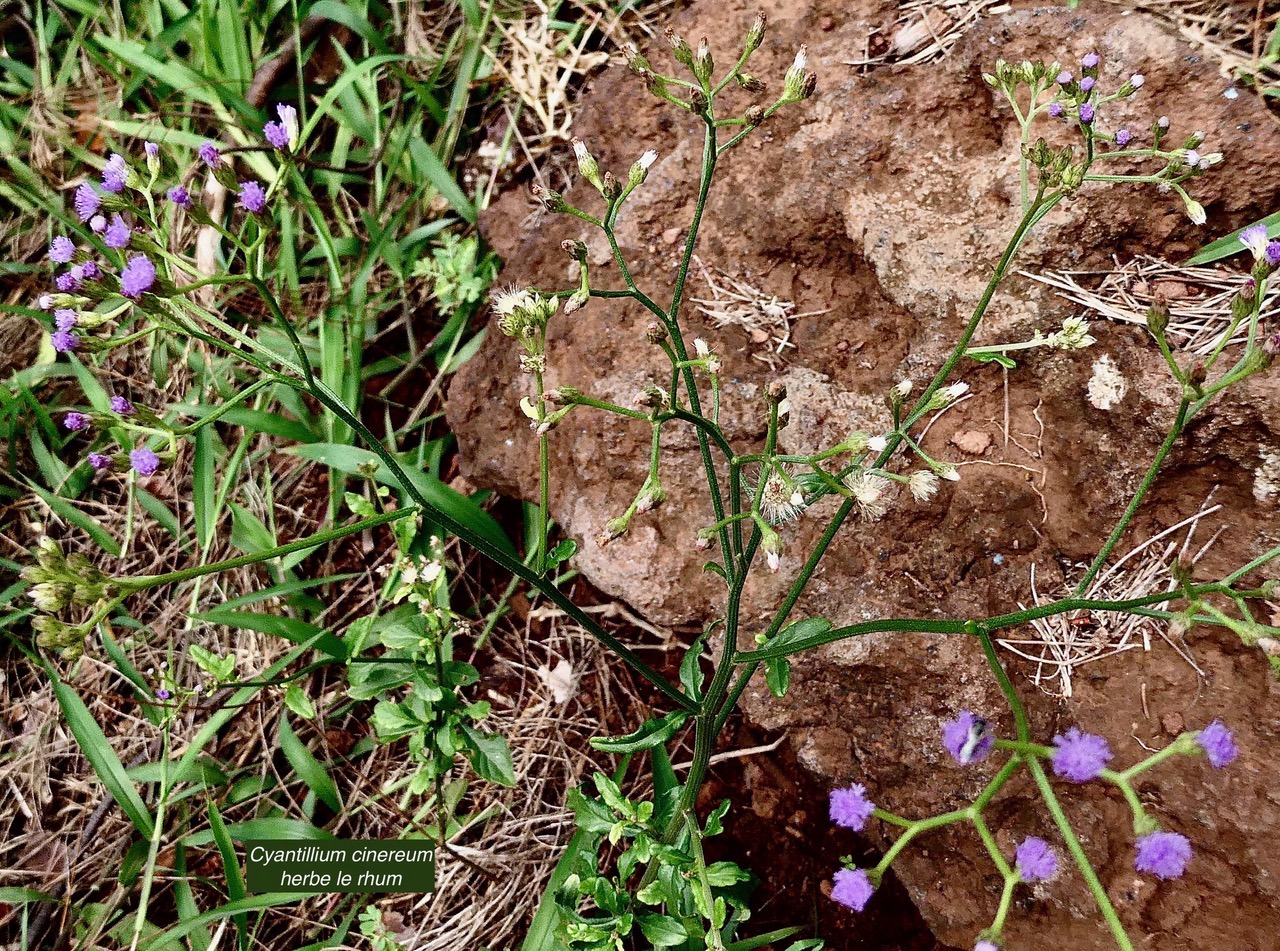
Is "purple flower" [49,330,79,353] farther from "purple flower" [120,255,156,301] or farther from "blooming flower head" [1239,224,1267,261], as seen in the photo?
"blooming flower head" [1239,224,1267,261]

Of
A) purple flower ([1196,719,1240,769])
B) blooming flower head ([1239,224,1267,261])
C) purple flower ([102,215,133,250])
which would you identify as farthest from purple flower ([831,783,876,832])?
purple flower ([102,215,133,250])

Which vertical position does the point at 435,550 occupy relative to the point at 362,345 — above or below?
below

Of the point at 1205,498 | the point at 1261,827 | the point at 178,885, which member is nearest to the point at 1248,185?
the point at 1205,498

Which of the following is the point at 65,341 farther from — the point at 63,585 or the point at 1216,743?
the point at 1216,743

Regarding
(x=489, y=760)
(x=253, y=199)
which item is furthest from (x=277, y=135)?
(x=489, y=760)

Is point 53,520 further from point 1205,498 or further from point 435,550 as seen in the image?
point 1205,498

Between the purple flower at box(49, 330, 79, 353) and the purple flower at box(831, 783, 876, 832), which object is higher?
the purple flower at box(49, 330, 79, 353)

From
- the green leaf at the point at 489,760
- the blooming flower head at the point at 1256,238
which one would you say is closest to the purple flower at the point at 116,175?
the green leaf at the point at 489,760
